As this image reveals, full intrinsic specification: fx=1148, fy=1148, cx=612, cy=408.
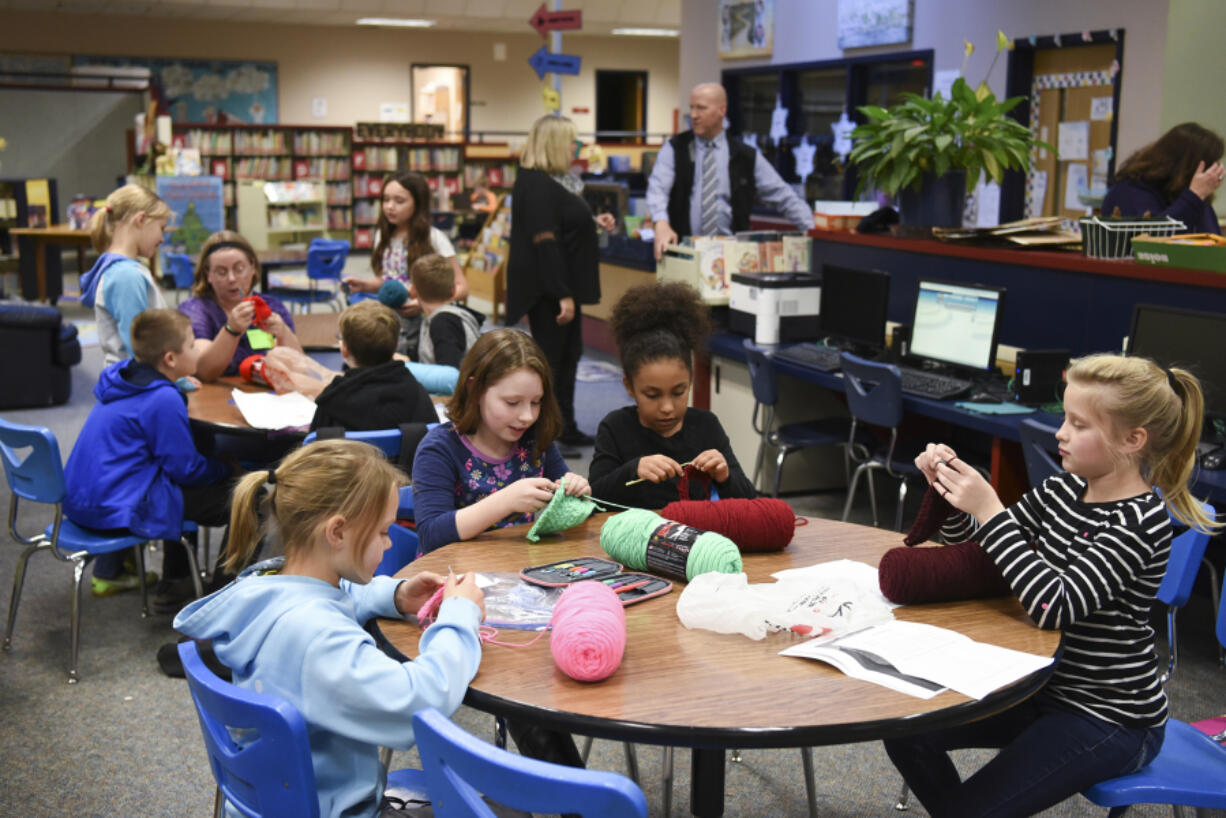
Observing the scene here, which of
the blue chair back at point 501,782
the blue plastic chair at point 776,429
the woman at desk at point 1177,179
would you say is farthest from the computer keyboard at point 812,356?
the blue chair back at point 501,782

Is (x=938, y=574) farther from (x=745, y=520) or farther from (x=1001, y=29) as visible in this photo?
(x=1001, y=29)

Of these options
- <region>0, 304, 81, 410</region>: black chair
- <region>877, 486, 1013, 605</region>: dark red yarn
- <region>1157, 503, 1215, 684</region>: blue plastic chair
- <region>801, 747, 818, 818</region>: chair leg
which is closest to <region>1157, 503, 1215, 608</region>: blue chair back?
<region>1157, 503, 1215, 684</region>: blue plastic chair

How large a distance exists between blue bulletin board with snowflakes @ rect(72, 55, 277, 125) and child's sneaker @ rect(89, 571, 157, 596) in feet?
40.6

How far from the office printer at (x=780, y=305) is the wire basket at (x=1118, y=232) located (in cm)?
127

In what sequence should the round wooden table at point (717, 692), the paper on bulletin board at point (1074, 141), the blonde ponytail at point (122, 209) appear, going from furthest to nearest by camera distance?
the paper on bulletin board at point (1074, 141)
the blonde ponytail at point (122, 209)
the round wooden table at point (717, 692)

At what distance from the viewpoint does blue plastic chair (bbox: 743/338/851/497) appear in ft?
14.8

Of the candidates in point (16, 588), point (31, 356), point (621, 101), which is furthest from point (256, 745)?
point (621, 101)

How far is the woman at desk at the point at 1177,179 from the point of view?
14.5 ft

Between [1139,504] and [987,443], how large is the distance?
2.96 metres

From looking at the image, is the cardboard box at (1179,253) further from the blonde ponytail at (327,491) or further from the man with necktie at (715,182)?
the blonde ponytail at (327,491)

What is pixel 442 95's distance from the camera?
17.0 metres

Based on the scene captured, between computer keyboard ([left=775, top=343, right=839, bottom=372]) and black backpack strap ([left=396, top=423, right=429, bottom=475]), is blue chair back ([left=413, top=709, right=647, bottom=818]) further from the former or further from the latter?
computer keyboard ([left=775, top=343, right=839, bottom=372])

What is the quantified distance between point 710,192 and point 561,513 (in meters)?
4.00

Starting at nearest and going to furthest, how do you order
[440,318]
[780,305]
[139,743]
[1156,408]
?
[1156,408] → [139,743] → [440,318] → [780,305]
